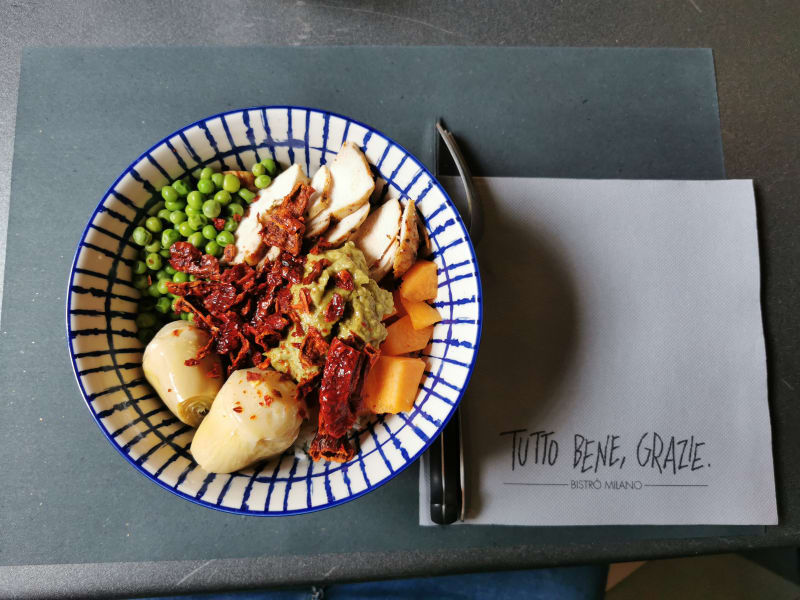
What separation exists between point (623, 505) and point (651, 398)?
327 millimetres

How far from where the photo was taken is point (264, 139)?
1.33 meters

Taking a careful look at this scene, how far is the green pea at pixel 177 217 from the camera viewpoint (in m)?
1.31

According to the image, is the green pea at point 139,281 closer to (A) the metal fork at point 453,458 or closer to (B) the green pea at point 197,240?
(B) the green pea at point 197,240

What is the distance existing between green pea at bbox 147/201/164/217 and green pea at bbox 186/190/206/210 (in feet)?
0.24

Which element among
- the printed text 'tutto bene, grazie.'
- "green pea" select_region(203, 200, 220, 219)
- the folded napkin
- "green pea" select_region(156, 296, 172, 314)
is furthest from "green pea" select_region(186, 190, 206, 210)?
the printed text 'tutto bene, grazie.'

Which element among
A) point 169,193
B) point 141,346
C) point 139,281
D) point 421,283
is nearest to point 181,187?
point 169,193

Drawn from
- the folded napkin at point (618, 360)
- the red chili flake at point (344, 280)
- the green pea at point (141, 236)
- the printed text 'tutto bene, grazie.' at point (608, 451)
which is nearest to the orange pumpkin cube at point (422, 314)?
the red chili flake at point (344, 280)

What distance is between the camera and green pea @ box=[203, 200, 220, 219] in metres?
1.31

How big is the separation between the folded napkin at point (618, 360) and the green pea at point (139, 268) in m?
0.89

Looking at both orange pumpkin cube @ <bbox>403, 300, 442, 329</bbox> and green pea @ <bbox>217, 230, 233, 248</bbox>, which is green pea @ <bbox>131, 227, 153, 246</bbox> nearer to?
green pea @ <bbox>217, 230, 233, 248</bbox>

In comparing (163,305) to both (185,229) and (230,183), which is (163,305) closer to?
(185,229)

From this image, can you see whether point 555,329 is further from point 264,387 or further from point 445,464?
point 264,387

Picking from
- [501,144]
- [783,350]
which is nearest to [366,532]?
[501,144]

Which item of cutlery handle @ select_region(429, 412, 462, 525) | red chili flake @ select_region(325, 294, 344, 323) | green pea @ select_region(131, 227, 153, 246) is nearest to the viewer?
red chili flake @ select_region(325, 294, 344, 323)
